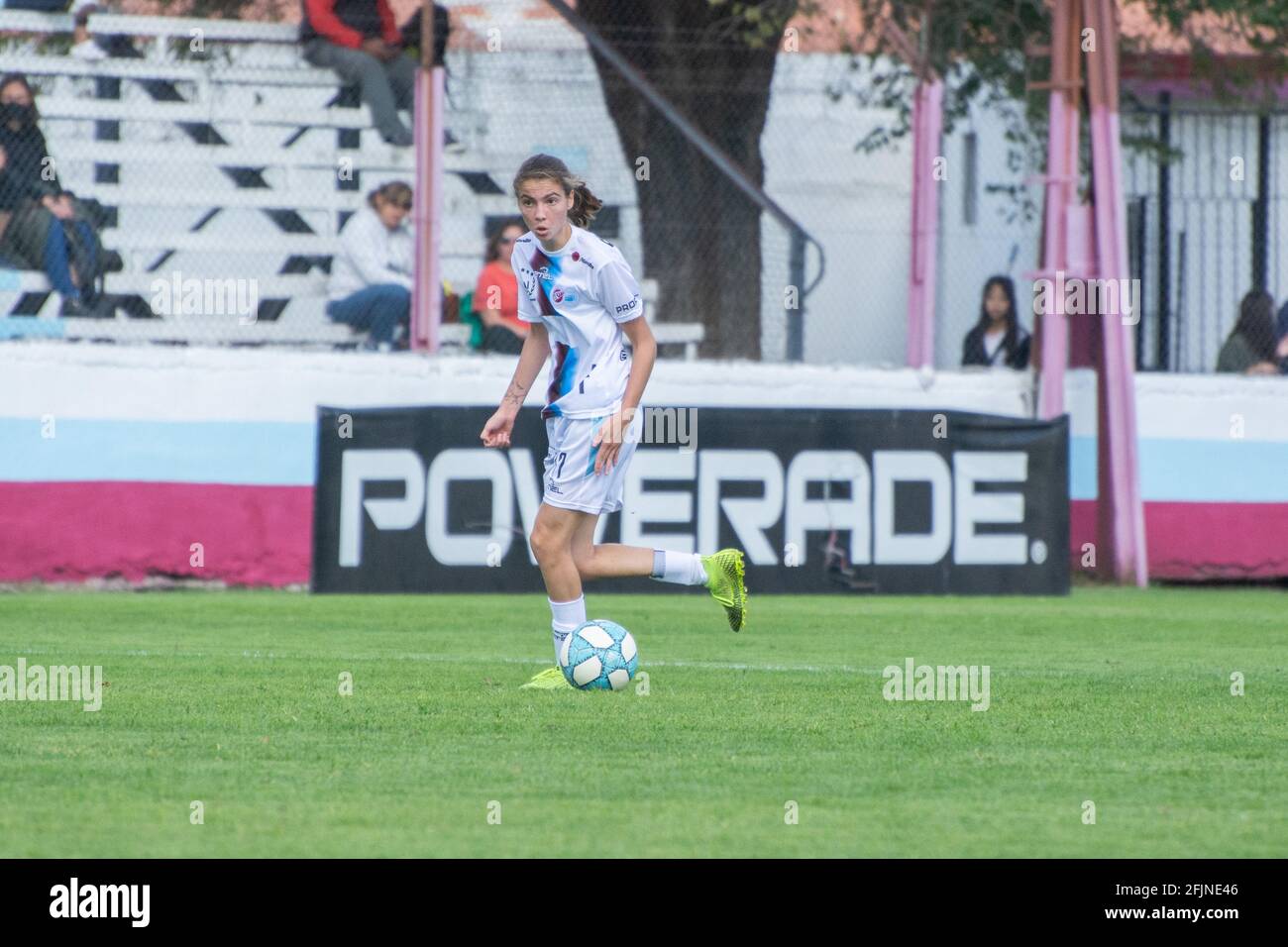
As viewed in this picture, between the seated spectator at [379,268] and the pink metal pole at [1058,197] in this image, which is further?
the pink metal pole at [1058,197]

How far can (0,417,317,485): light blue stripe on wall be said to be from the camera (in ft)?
46.5

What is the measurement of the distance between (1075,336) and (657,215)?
11.0ft

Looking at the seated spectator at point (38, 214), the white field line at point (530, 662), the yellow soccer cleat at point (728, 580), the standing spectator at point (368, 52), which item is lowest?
the white field line at point (530, 662)

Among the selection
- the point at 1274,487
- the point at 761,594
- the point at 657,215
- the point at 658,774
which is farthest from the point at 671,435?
the point at 658,774

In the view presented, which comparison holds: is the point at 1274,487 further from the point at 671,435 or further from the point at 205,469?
the point at 205,469

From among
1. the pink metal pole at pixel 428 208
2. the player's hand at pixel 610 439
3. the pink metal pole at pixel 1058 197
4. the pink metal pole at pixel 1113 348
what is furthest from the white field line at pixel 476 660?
the pink metal pole at pixel 1058 197

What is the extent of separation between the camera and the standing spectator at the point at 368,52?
53.5 feet

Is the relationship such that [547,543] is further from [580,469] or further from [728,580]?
[728,580]

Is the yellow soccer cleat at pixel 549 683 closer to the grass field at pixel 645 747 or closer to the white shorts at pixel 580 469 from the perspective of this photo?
the grass field at pixel 645 747

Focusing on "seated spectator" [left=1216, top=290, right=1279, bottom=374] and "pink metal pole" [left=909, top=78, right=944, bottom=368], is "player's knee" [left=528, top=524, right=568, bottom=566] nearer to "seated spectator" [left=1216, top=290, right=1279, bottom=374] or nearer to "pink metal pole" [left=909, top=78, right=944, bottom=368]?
"pink metal pole" [left=909, top=78, right=944, bottom=368]

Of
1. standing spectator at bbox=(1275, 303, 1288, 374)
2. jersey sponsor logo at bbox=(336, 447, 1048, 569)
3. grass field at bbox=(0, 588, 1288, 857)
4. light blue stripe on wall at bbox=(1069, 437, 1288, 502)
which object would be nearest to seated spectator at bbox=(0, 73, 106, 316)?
jersey sponsor logo at bbox=(336, 447, 1048, 569)

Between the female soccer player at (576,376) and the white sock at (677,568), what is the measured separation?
1.40ft

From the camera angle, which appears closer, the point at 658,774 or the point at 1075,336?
the point at 658,774
